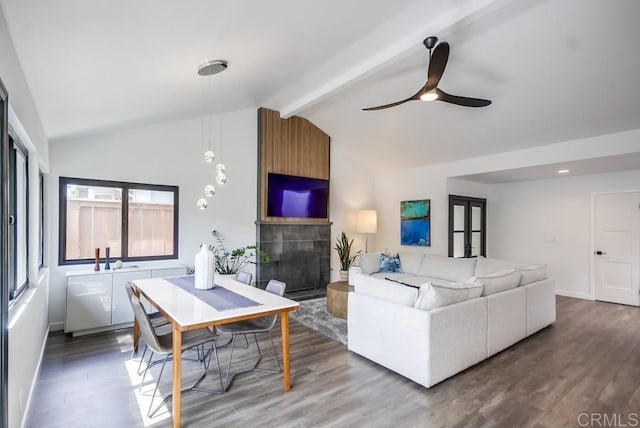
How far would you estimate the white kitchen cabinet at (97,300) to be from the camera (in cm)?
385

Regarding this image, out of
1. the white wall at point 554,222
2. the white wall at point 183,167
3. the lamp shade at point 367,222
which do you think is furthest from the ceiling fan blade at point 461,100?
the white wall at point 554,222

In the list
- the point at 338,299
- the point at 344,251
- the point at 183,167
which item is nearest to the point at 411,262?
the point at 344,251

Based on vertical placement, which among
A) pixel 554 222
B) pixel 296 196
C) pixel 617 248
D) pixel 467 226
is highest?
pixel 296 196

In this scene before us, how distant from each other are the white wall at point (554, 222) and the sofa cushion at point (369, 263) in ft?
10.9

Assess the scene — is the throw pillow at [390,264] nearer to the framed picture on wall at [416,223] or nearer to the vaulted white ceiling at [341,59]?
the framed picture on wall at [416,223]

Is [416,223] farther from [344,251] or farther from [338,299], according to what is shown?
[338,299]

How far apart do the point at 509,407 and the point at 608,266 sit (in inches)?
193

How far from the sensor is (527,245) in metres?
6.80

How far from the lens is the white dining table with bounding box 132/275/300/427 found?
2193 millimetres

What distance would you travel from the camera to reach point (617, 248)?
5.62m

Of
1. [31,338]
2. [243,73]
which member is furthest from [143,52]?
[31,338]

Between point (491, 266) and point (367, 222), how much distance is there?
2853 mm

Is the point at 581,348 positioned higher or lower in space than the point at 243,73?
lower

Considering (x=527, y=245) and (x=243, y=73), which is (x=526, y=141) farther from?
(x=243, y=73)
